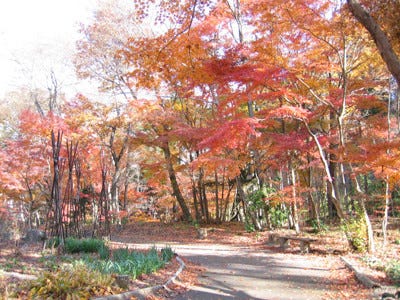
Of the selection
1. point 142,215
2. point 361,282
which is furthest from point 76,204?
point 142,215

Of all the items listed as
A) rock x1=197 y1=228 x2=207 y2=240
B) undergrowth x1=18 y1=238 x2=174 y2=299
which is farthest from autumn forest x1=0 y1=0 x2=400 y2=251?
undergrowth x1=18 y1=238 x2=174 y2=299

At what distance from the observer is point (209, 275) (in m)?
7.55

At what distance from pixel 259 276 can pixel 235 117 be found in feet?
22.1

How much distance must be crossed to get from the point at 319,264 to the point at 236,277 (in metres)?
2.46

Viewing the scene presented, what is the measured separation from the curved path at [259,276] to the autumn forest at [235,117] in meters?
2.06

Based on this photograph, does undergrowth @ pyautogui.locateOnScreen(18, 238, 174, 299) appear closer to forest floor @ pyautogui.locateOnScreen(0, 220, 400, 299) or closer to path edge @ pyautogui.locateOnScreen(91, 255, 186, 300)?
path edge @ pyautogui.locateOnScreen(91, 255, 186, 300)

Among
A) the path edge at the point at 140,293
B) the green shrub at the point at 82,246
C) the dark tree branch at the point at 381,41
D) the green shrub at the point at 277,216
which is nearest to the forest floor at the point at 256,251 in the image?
the path edge at the point at 140,293

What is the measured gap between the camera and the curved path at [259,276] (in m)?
6.01

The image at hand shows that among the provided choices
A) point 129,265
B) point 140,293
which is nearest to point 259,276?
point 129,265

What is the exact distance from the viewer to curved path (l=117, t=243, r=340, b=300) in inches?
237

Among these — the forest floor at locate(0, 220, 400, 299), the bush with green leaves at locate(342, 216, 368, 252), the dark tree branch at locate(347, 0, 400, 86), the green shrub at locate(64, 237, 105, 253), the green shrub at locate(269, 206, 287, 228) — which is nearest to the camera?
the dark tree branch at locate(347, 0, 400, 86)

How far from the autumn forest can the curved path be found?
2058 millimetres

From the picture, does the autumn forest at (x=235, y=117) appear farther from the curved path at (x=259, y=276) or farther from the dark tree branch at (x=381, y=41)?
the curved path at (x=259, y=276)

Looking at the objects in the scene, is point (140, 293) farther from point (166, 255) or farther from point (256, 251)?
point (256, 251)
